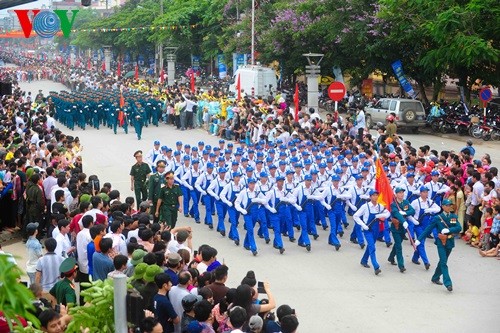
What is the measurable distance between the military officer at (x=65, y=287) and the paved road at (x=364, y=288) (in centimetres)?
320

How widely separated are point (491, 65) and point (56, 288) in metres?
25.4

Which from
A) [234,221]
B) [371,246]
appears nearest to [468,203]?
[371,246]

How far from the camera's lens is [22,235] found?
15805mm

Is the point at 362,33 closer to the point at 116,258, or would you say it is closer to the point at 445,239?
the point at 445,239

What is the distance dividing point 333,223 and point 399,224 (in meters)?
2.08

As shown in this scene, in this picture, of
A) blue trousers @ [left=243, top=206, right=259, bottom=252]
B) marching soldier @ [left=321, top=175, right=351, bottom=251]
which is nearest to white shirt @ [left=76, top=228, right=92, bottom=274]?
blue trousers @ [left=243, top=206, right=259, bottom=252]

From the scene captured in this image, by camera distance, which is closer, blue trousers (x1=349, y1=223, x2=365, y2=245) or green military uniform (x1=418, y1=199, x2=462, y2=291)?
green military uniform (x1=418, y1=199, x2=462, y2=291)

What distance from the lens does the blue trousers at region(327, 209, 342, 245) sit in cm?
1530

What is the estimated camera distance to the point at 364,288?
12.9m

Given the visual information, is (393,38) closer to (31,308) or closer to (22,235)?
(22,235)

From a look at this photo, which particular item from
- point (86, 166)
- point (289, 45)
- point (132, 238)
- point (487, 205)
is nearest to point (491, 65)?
point (289, 45)

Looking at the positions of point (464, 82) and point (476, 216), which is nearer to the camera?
point (476, 216)

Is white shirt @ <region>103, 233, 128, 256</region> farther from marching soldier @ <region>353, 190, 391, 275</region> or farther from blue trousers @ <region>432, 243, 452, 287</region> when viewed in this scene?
blue trousers @ <region>432, 243, 452, 287</region>

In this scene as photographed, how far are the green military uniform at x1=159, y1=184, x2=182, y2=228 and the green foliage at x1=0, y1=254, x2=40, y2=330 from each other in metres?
10.3
